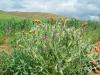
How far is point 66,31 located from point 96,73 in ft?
4.13

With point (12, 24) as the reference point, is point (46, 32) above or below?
above

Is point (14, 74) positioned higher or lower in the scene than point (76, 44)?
lower

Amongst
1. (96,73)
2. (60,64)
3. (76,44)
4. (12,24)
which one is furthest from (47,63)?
(12,24)

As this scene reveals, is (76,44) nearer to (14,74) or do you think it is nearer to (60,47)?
(60,47)

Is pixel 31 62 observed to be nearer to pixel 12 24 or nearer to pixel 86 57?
pixel 86 57

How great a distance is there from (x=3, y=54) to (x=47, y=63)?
4.46 feet

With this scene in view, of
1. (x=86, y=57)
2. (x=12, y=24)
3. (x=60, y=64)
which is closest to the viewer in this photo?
(x=60, y=64)

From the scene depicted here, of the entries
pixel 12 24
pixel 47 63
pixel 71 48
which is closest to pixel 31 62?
pixel 47 63

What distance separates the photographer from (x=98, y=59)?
9.30m

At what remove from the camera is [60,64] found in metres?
8.31

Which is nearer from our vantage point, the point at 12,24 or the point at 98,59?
the point at 98,59

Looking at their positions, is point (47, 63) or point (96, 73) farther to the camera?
point (96, 73)

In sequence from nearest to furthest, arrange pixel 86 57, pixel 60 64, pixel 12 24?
pixel 60 64 → pixel 86 57 → pixel 12 24

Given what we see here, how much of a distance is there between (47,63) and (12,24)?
10382 millimetres
